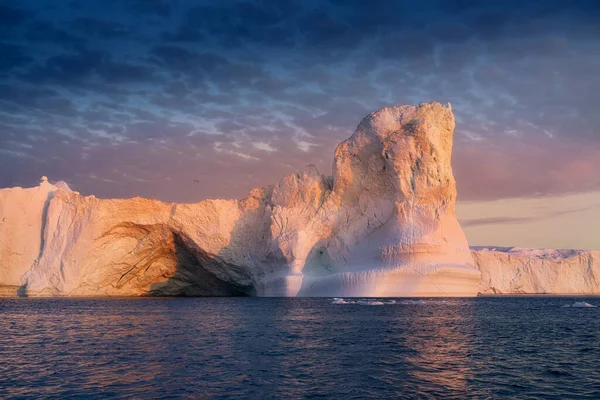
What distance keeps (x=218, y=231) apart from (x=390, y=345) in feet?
92.9

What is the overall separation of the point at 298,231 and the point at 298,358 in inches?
1000

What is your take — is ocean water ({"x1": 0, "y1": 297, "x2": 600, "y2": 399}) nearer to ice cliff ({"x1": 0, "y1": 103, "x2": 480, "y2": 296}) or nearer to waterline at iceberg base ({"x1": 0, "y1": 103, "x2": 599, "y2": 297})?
ice cliff ({"x1": 0, "y1": 103, "x2": 480, "y2": 296})

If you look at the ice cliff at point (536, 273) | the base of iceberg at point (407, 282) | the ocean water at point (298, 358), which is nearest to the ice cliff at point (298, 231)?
Result: the base of iceberg at point (407, 282)

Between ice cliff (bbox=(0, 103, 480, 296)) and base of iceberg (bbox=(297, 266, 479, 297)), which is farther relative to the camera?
ice cliff (bbox=(0, 103, 480, 296))

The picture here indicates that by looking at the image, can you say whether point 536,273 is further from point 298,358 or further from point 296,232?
point 298,358

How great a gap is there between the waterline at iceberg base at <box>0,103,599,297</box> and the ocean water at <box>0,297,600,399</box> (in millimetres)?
13027

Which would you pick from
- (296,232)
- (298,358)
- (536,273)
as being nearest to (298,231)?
(296,232)

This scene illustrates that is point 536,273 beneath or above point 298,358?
above

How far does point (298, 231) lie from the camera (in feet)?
128

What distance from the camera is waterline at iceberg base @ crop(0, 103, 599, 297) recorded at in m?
36.2

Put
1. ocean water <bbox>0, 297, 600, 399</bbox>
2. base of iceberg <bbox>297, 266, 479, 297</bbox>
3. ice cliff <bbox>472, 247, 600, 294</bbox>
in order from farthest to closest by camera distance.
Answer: ice cliff <bbox>472, 247, 600, 294</bbox>, base of iceberg <bbox>297, 266, 479, 297</bbox>, ocean water <bbox>0, 297, 600, 399</bbox>

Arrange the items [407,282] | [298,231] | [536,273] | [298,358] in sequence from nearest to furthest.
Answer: [298,358], [407,282], [298,231], [536,273]

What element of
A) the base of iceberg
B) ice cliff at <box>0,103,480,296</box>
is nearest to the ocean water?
the base of iceberg

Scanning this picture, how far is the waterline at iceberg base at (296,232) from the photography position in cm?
3619
